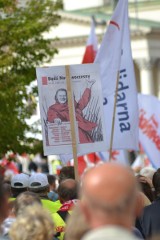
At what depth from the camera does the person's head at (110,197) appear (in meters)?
4.05

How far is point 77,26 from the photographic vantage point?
75.9m

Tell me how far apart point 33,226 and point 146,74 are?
71700 mm

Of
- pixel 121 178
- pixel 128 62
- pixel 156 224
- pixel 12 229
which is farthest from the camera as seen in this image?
pixel 128 62

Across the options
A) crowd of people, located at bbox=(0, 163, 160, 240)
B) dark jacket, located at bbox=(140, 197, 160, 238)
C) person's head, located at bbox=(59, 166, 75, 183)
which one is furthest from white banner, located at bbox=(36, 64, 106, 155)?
crowd of people, located at bbox=(0, 163, 160, 240)

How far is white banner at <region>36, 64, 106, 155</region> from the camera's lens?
10641mm

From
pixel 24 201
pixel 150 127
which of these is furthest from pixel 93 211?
pixel 150 127

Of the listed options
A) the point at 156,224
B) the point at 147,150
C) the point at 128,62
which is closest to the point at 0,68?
the point at 147,150

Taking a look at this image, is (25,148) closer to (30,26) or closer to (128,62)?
(30,26)

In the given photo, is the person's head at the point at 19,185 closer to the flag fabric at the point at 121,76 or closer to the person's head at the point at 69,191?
the person's head at the point at 69,191

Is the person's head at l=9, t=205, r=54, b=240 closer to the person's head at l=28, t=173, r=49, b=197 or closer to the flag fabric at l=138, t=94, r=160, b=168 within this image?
the person's head at l=28, t=173, r=49, b=197

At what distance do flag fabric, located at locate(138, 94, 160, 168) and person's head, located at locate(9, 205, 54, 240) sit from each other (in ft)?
41.7

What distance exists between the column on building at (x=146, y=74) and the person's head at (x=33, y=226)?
70.2m

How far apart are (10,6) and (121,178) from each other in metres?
16.9

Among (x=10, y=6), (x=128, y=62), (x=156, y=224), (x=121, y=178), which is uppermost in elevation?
(x=10, y=6)
